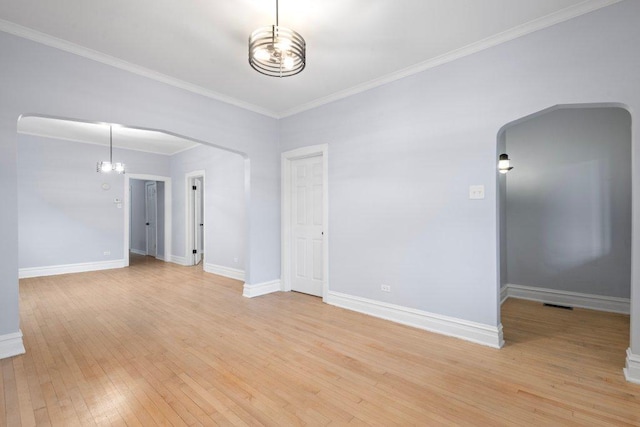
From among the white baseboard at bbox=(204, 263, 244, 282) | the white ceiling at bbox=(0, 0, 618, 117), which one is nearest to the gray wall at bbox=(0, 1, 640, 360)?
the white ceiling at bbox=(0, 0, 618, 117)

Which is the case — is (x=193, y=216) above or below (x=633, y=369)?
above

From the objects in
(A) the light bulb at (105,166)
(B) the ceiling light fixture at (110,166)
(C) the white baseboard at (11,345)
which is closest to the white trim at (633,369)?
(C) the white baseboard at (11,345)

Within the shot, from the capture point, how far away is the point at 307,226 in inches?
185

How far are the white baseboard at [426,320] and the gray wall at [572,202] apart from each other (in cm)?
212

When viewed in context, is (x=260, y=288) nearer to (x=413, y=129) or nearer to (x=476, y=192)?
(x=413, y=129)

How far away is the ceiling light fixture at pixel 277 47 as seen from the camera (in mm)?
2131

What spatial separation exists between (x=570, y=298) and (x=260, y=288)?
4571mm

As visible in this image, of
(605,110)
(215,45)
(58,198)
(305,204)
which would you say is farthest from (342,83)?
(58,198)

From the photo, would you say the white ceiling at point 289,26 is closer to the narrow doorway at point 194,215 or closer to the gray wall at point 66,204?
the narrow doorway at point 194,215

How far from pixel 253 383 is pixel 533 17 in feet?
13.0

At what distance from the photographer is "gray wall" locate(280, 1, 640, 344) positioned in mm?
2434

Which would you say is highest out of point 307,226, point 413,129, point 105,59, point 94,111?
point 105,59

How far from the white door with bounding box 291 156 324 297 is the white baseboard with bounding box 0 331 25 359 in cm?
325

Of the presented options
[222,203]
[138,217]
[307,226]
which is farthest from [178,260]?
[307,226]
